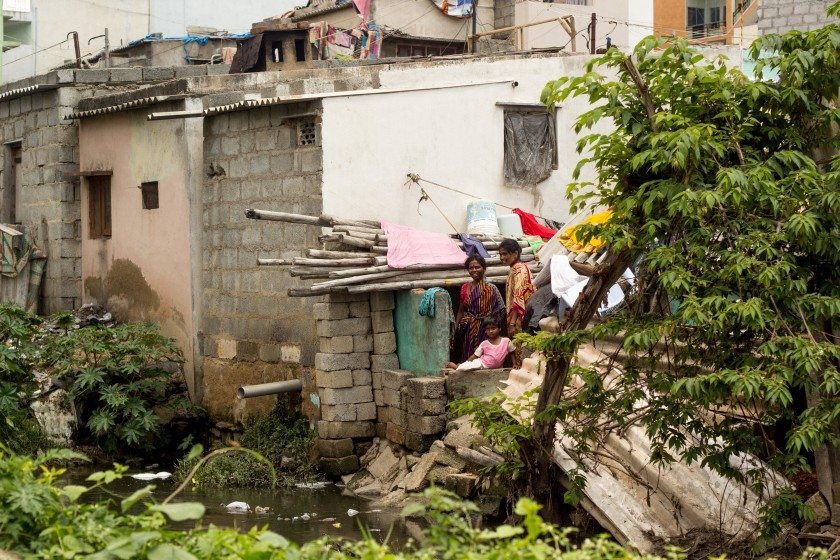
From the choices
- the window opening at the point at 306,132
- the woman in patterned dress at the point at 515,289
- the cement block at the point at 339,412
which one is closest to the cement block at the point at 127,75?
the window opening at the point at 306,132

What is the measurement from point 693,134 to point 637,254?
1.02 metres

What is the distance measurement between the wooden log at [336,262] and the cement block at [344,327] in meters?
0.65

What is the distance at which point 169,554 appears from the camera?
5.22 meters

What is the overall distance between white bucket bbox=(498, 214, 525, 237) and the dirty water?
11.9ft

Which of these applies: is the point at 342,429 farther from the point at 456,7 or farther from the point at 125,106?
the point at 456,7

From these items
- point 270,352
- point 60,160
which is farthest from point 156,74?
point 270,352

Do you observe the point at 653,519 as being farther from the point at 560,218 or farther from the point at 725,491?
the point at 560,218

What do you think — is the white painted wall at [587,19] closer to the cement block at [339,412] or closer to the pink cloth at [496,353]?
the cement block at [339,412]

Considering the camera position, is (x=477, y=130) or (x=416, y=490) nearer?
(x=416, y=490)

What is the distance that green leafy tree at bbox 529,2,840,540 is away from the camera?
8.12m

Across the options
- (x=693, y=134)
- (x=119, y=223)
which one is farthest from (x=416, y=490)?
(x=119, y=223)

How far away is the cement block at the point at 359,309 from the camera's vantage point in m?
13.6

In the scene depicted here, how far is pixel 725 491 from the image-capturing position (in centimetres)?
916

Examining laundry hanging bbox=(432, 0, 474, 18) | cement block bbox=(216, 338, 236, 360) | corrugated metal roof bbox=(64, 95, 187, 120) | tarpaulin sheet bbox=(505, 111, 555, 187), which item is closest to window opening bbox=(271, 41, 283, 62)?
corrugated metal roof bbox=(64, 95, 187, 120)
